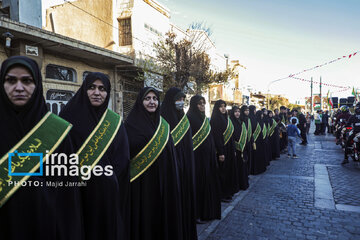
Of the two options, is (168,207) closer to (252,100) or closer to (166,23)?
(166,23)

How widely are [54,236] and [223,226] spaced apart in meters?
2.91

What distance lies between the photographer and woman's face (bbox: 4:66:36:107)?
1.70m

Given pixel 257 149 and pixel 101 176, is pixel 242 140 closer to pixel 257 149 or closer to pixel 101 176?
pixel 257 149

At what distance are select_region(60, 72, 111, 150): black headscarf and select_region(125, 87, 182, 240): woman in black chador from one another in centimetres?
57

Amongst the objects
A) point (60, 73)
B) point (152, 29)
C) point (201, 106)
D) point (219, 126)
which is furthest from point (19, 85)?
point (152, 29)

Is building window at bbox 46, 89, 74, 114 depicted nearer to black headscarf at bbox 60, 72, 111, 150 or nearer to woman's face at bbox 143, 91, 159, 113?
woman's face at bbox 143, 91, 159, 113

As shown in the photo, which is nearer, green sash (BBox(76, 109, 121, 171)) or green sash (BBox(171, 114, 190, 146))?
green sash (BBox(76, 109, 121, 171))

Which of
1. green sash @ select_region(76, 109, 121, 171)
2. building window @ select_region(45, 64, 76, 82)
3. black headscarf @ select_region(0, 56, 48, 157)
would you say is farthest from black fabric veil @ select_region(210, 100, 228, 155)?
building window @ select_region(45, 64, 76, 82)

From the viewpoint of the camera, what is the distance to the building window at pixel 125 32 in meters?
13.3

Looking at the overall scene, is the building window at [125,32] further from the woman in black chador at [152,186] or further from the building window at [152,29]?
the woman in black chador at [152,186]

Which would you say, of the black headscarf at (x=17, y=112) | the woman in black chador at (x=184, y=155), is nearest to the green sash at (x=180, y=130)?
the woman in black chador at (x=184, y=155)

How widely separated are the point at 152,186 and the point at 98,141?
0.86m

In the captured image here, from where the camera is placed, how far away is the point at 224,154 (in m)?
5.32

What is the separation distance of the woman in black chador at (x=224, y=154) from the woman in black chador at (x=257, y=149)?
80.7 inches
